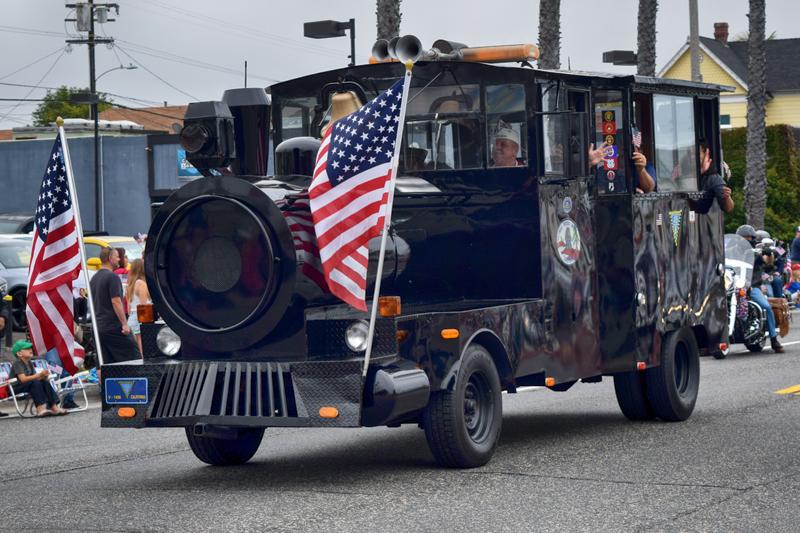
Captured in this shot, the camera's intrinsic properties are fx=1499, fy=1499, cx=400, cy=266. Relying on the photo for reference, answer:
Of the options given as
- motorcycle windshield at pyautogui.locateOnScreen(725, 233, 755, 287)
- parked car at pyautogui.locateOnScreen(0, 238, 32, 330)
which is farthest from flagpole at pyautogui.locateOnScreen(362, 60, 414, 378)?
parked car at pyautogui.locateOnScreen(0, 238, 32, 330)

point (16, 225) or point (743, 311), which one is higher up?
point (16, 225)

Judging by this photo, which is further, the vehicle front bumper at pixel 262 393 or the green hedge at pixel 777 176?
the green hedge at pixel 777 176

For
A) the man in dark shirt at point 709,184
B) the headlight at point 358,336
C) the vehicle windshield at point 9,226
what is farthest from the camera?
the vehicle windshield at point 9,226

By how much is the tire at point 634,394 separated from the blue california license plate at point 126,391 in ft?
15.4

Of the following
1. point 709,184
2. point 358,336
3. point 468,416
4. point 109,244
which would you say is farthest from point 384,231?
point 109,244

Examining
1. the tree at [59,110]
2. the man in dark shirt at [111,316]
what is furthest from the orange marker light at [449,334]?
the tree at [59,110]

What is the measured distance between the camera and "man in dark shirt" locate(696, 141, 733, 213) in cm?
1341

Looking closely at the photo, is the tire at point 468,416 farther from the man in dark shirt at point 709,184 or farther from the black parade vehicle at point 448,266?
the man in dark shirt at point 709,184

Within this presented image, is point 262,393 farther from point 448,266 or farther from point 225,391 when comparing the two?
point 448,266

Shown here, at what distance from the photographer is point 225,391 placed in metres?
9.30

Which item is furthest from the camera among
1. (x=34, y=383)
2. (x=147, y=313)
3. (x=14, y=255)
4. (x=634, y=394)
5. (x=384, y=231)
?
(x=14, y=255)

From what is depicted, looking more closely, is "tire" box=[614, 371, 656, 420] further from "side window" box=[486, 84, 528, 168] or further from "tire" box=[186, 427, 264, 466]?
"tire" box=[186, 427, 264, 466]

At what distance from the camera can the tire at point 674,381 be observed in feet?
41.2

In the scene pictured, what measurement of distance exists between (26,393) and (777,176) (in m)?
36.4
